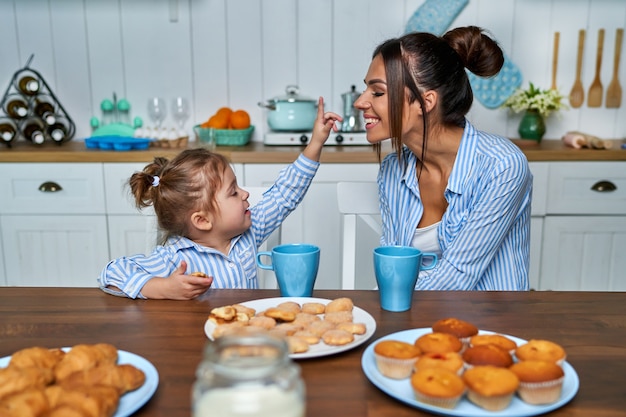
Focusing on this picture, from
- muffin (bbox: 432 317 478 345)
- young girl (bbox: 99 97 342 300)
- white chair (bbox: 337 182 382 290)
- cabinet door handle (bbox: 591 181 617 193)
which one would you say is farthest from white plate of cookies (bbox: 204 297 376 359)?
cabinet door handle (bbox: 591 181 617 193)

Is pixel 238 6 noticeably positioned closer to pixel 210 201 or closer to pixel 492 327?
pixel 210 201

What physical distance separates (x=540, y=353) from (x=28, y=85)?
110 inches

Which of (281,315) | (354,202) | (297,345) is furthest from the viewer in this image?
(354,202)

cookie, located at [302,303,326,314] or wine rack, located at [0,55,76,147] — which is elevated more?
wine rack, located at [0,55,76,147]

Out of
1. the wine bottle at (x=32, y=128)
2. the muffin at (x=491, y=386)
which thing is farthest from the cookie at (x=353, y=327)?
the wine bottle at (x=32, y=128)

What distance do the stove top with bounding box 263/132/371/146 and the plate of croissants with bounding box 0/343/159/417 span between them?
6.38 ft

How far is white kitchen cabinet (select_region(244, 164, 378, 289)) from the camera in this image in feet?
8.08

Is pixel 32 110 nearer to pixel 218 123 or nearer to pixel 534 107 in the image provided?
pixel 218 123

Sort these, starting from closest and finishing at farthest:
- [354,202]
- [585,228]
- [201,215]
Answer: [201,215] < [354,202] < [585,228]

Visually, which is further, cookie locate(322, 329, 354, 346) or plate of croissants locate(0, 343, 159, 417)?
cookie locate(322, 329, 354, 346)

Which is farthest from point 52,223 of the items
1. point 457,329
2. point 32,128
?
point 457,329

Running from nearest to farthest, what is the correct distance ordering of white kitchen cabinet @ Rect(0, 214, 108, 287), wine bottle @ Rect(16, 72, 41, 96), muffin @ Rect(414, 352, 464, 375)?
1. muffin @ Rect(414, 352, 464, 375)
2. white kitchen cabinet @ Rect(0, 214, 108, 287)
3. wine bottle @ Rect(16, 72, 41, 96)

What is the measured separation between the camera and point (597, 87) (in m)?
2.93

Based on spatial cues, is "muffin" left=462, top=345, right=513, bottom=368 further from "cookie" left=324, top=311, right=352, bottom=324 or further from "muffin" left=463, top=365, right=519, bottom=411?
"cookie" left=324, top=311, right=352, bottom=324
